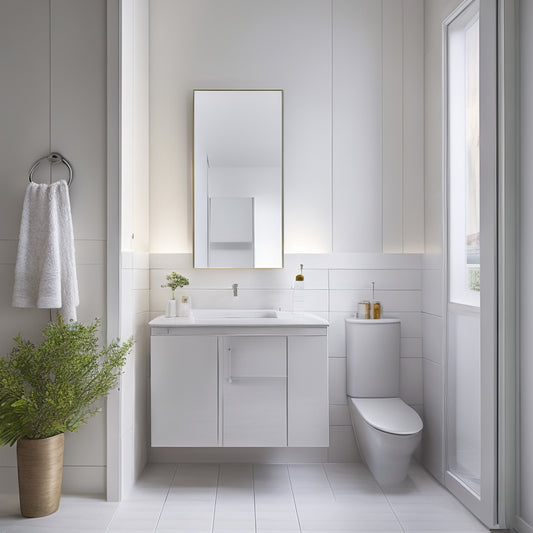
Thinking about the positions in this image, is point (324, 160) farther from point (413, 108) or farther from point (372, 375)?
point (372, 375)

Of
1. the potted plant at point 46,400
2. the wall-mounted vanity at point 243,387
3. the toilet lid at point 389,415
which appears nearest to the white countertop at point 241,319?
the wall-mounted vanity at point 243,387

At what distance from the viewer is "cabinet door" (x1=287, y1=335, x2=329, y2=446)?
2557mm

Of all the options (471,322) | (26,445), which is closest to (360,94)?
(471,322)

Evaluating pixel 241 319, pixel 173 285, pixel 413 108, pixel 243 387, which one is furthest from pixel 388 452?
pixel 413 108

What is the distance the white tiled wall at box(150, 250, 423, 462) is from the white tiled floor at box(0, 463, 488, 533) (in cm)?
42

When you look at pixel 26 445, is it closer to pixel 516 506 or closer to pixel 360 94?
pixel 516 506

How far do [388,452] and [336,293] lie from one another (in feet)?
3.10

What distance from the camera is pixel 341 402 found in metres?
3.06

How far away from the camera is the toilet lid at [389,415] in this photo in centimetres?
253

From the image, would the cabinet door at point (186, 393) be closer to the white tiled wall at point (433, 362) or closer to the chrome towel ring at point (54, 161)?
the chrome towel ring at point (54, 161)

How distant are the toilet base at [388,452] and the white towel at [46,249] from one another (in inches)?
61.8

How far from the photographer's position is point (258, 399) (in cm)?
256

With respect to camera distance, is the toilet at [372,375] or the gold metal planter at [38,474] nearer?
the gold metal planter at [38,474]

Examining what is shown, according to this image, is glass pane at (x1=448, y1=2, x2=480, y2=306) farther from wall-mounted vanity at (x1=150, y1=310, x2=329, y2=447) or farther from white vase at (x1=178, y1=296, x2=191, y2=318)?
white vase at (x1=178, y1=296, x2=191, y2=318)
